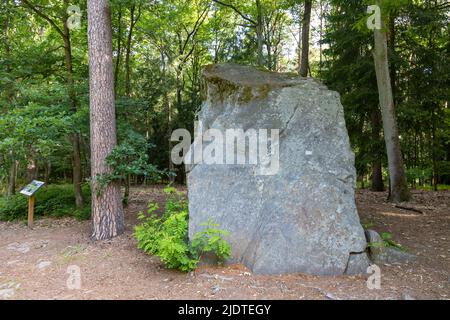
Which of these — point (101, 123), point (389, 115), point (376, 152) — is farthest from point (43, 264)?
point (376, 152)

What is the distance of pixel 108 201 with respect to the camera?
6.65 metres

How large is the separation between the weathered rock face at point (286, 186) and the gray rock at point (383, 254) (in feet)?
1.30

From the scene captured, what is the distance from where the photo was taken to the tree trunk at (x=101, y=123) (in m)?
6.62

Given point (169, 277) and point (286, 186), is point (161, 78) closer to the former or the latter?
point (286, 186)

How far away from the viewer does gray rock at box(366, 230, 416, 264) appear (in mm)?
5055

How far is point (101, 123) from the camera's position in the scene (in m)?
6.67

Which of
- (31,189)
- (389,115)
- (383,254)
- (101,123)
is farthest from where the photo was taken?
(389,115)

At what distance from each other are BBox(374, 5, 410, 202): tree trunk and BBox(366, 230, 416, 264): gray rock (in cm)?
452

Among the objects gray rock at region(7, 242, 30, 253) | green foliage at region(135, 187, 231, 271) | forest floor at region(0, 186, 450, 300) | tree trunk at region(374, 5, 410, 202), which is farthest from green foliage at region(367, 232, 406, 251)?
gray rock at region(7, 242, 30, 253)

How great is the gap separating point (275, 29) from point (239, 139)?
19014 millimetres

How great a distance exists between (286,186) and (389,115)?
5.50 metres

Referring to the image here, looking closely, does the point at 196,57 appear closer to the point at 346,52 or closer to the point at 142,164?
the point at 346,52

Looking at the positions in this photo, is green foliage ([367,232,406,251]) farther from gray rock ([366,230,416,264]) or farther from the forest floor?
the forest floor

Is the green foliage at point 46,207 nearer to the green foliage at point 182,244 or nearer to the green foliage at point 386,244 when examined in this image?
the green foliage at point 182,244
